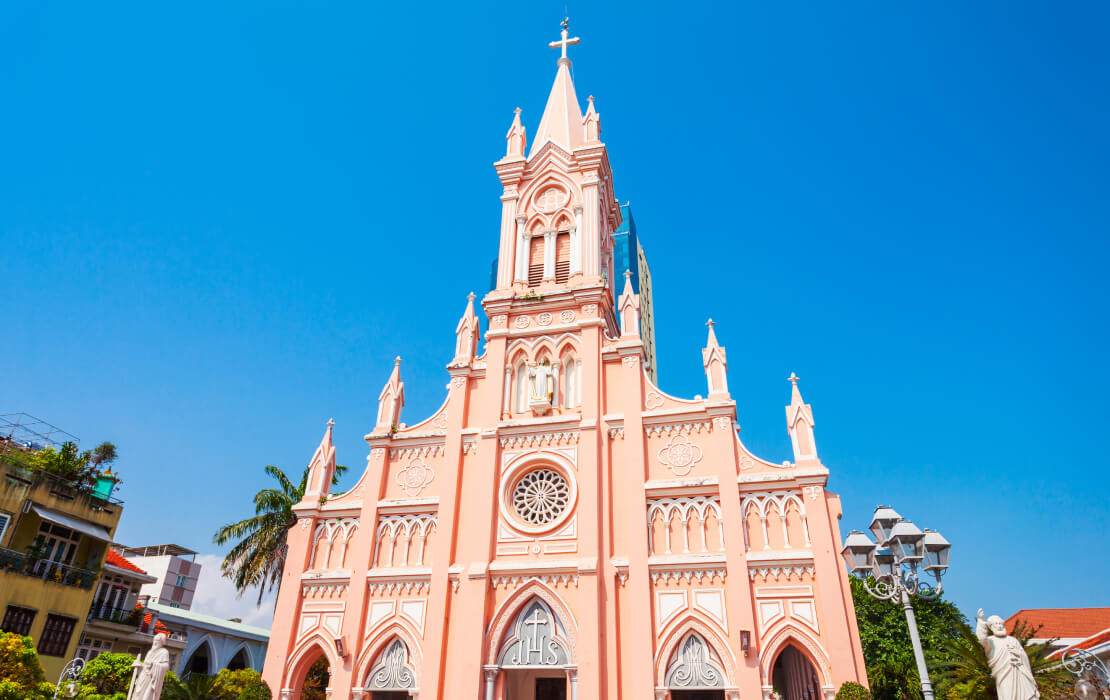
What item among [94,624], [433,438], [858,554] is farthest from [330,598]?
[858,554]

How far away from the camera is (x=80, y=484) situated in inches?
883

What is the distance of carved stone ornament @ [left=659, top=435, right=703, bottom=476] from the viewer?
780 inches

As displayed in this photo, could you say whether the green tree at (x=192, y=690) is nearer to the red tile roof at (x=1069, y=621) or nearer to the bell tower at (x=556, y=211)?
the bell tower at (x=556, y=211)

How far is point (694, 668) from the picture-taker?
17.3m

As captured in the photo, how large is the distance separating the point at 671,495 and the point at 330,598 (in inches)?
418

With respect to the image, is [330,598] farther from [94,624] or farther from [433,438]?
[94,624]

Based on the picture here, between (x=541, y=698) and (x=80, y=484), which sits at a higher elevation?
(x=80, y=484)

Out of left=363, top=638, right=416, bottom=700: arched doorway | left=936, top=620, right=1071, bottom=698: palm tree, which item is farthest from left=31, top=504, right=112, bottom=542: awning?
left=936, top=620, right=1071, bottom=698: palm tree

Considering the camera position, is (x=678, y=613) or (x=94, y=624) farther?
(x=94, y=624)

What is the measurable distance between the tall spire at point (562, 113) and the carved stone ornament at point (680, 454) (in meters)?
13.2

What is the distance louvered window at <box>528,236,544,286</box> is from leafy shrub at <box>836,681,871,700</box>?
1557 cm

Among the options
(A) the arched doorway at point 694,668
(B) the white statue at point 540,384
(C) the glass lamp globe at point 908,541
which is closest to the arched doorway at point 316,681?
(B) the white statue at point 540,384

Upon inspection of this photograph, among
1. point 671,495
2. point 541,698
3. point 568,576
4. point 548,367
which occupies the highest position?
point 548,367

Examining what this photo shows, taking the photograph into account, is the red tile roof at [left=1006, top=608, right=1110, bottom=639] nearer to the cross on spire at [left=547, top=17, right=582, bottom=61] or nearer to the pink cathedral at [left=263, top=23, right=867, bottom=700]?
the pink cathedral at [left=263, top=23, right=867, bottom=700]
